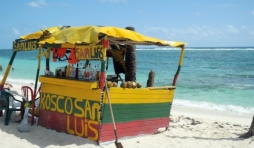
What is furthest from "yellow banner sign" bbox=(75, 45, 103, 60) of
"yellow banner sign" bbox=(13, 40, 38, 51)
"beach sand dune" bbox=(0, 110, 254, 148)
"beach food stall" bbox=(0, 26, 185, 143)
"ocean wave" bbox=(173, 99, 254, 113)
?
"ocean wave" bbox=(173, 99, 254, 113)

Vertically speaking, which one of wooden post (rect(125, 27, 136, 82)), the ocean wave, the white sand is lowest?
the ocean wave

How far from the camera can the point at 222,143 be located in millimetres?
7137

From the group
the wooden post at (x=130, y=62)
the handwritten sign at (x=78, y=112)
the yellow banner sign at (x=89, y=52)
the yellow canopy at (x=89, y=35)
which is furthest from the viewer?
the wooden post at (x=130, y=62)

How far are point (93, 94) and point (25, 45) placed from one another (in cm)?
236

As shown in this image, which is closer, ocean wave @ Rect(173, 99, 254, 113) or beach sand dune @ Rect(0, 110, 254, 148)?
beach sand dune @ Rect(0, 110, 254, 148)

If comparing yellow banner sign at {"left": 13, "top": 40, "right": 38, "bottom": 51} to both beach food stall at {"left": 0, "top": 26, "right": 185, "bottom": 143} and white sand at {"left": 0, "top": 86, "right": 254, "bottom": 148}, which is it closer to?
beach food stall at {"left": 0, "top": 26, "right": 185, "bottom": 143}

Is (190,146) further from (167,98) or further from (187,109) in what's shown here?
(187,109)

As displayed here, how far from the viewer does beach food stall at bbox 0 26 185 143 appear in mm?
6066

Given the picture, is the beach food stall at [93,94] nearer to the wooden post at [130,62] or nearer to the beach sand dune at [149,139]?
the beach sand dune at [149,139]

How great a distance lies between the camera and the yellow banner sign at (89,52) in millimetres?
5992

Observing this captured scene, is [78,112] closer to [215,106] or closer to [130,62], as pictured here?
[130,62]

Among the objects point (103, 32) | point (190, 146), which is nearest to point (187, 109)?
point (190, 146)

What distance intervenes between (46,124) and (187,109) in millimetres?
7063

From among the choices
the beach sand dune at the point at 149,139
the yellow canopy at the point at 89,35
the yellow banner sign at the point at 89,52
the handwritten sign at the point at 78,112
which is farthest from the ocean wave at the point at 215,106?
the yellow banner sign at the point at 89,52
